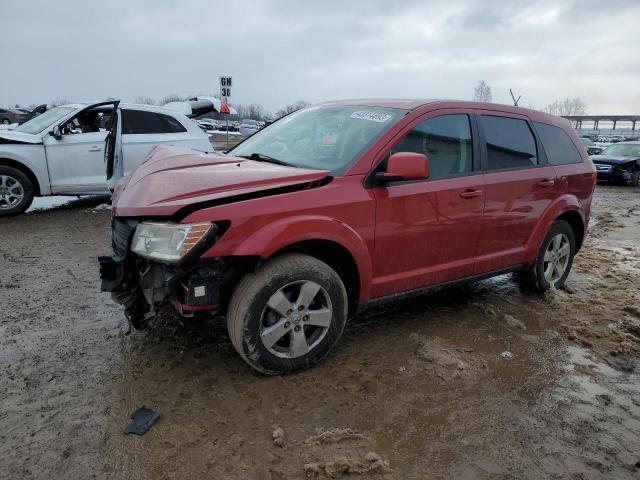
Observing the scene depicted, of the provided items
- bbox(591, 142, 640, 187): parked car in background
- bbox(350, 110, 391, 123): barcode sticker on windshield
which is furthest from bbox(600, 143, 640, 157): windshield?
bbox(350, 110, 391, 123): barcode sticker on windshield

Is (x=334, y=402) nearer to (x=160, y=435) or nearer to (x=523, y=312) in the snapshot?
(x=160, y=435)

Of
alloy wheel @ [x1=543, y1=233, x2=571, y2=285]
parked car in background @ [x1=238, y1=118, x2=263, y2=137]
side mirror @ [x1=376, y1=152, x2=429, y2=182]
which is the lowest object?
alloy wheel @ [x1=543, y1=233, x2=571, y2=285]

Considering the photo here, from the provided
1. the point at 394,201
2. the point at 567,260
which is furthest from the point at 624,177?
the point at 394,201

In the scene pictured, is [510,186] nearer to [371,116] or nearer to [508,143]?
[508,143]

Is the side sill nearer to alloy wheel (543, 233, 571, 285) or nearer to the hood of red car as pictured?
alloy wheel (543, 233, 571, 285)

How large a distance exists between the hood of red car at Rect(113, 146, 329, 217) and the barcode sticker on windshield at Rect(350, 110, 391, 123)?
28.3 inches

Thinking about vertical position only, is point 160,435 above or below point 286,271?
below

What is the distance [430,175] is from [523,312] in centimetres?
168

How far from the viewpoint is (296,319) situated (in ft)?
10.1

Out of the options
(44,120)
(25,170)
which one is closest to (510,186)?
(25,170)

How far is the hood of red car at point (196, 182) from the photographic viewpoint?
2.82 meters

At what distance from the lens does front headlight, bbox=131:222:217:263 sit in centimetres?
269

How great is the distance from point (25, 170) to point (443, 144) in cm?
661

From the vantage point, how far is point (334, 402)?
113 inches
